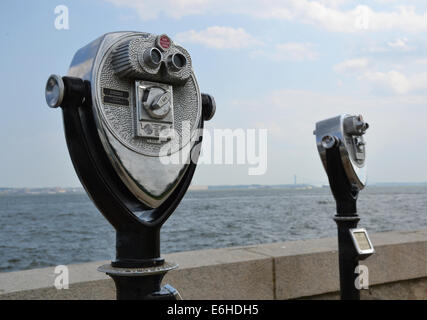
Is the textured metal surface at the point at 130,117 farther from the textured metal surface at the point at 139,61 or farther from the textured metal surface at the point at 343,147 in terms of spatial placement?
the textured metal surface at the point at 343,147

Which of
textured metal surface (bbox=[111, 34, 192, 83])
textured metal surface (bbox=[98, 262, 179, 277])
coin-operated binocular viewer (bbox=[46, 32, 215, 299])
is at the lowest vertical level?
textured metal surface (bbox=[98, 262, 179, 277])

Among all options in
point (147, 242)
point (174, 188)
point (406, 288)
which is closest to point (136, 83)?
point (174, 188)

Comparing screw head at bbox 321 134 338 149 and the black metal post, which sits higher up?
screw head at bbox 321 134 338 149

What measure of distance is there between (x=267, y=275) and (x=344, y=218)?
0.64 m

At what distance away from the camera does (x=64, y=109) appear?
1578mm

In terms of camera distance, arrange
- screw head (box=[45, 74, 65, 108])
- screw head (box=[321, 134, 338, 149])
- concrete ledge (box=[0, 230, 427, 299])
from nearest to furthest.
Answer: screw head (box=[45, 74, 65, 108])
concrete ledge (box=[0, 230, 427, 299])
screw head (box=[321, 134, 338, 149])

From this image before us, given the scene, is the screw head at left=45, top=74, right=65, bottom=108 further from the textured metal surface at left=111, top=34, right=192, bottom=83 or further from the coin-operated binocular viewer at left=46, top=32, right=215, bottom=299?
the textured metal surface at left=111, top=34, right=192, bottom=83

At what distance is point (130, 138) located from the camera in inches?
62.9

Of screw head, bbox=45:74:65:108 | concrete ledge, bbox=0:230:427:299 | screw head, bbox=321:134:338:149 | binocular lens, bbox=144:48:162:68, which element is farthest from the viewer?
screw head, bbox=321:134:338:149

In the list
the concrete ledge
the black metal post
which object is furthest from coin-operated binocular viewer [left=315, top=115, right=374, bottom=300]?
the concrete ledge

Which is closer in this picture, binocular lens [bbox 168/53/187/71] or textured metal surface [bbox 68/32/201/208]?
textured metal surface [bbox 68/32/201/208]

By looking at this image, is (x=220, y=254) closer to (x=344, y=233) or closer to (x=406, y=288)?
(x=344, y=233)

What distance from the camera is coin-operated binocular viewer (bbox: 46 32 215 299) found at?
1.55m
